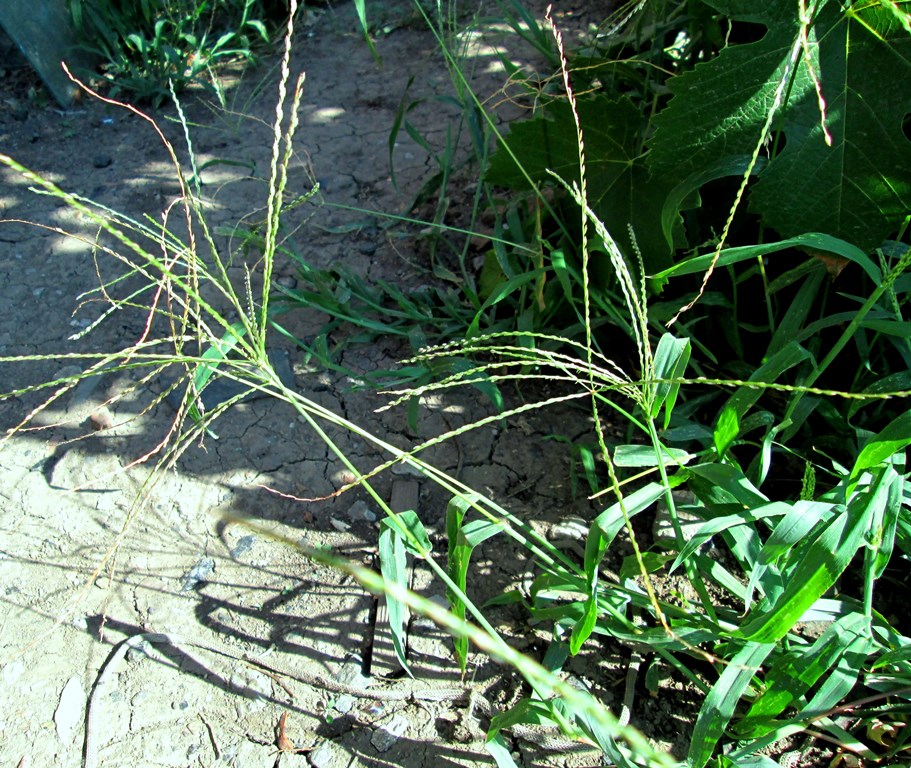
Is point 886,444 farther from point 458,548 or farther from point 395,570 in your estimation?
point 395,570

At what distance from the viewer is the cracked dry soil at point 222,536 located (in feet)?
5.14

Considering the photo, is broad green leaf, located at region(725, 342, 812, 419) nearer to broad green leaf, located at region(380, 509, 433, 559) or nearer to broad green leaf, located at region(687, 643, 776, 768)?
broad green leaf, located at region(687, 643, 776, 768)

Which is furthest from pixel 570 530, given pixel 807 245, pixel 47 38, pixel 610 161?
pixel 47 38

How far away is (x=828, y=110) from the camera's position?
1658mm

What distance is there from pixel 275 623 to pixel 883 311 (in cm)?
147

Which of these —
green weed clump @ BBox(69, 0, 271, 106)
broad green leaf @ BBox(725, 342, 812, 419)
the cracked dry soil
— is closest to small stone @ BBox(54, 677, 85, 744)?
the cracked dry soil

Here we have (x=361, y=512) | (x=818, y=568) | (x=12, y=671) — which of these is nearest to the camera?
(x=818, y=568)

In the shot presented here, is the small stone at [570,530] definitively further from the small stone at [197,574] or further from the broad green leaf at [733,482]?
the small stone at [197,574]

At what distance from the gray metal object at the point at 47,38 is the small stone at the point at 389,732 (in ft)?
9.93

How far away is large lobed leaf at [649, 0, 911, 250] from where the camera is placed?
5.29 feet

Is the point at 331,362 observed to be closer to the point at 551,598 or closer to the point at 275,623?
the point at 275,623

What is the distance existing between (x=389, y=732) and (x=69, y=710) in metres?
0.65

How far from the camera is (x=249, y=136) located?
3.17m

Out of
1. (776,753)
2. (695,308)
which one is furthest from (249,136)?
(776,753)
